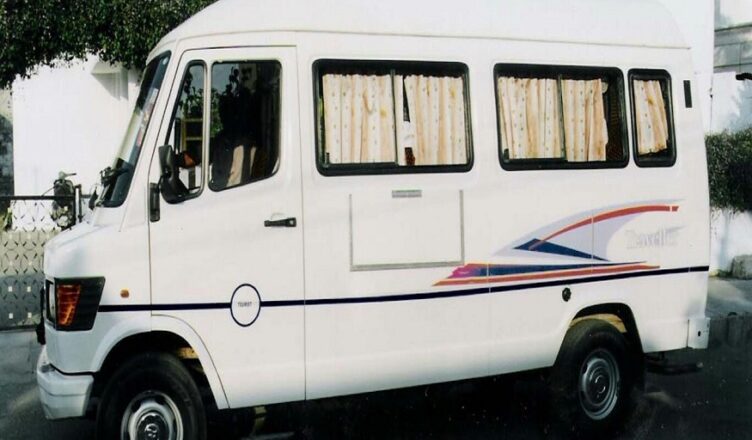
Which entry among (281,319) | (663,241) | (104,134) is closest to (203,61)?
(281,319)

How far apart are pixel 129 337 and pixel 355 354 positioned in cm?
139

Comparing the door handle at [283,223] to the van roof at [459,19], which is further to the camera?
the van roof at [459,19]

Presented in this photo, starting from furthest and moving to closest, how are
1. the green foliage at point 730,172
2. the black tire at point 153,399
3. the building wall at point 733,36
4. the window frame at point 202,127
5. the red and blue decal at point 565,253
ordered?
the building wall at point 733,36 < the green foliage at point 730,172 < the red and blue decal at point 565,253 < the window frame at point 202,127 < the black tire at point 153,399

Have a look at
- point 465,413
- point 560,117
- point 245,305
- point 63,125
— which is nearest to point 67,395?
point 245,305

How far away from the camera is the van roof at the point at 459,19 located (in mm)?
6094

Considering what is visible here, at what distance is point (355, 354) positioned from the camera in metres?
6.23

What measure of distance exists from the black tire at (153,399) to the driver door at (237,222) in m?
0.22

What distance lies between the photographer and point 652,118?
7.43 metres

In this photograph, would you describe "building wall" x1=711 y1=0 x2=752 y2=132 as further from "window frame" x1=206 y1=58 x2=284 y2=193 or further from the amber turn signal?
the amber turn signal

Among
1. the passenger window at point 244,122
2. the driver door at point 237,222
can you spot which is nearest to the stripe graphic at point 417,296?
the driver door at point 237,222

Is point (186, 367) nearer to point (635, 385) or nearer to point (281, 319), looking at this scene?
point (281, 319)

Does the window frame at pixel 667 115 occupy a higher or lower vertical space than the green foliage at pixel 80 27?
lower

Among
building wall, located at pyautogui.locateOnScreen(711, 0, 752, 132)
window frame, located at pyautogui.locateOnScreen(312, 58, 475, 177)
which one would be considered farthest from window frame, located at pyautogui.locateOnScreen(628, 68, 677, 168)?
building wall, located at pyautogui.locateOnScreen(711, 0, 752, 132)

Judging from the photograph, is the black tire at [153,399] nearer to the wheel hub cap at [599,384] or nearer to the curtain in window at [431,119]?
the curtain in window at [431,119]
